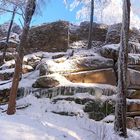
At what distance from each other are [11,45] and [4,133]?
22.9m

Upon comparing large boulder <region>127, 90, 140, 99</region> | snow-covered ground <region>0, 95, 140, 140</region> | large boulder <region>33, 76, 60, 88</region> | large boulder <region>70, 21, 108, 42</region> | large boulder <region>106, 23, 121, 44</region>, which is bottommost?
snow-covered ground <region>0, 95, 140, 140</region>

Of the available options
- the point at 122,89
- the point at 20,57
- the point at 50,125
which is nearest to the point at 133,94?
the point at 122,89

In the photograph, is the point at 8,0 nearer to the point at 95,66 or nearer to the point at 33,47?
the point at 95,66

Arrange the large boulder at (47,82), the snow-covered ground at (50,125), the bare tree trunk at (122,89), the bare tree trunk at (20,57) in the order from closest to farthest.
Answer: the snow-covered ground at (50,125) < the bare tree trunk at (122,89) < the bare tree trunk at (20,57) < the large boulder at (47,82)

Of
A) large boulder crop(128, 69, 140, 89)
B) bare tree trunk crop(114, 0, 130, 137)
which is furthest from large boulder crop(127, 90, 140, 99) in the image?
bare tree trunk crop(114, 0, 130, 137)

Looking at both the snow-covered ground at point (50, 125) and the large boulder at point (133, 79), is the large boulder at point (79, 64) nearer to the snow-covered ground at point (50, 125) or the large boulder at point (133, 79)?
the large boulder at point (133, 79)

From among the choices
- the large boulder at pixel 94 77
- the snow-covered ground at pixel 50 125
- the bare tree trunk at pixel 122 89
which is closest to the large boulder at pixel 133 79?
the large boulder at pixel 94 77

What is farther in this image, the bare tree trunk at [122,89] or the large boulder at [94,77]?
the large boulder at [94,77]

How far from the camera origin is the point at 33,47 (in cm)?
3120

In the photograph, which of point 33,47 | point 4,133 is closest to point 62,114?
point 4,133

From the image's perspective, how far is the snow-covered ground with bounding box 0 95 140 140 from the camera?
980cm

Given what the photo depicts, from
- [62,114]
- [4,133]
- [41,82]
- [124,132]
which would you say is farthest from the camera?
[41,82]

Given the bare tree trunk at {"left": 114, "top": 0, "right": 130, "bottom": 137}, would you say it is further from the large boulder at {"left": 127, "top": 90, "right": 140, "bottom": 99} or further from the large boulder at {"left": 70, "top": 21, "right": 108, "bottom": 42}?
the large boulder at {"left": 70, "top": 21, "right": 108, "bottom": 42}

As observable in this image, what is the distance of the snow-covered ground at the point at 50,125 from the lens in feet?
32.2
